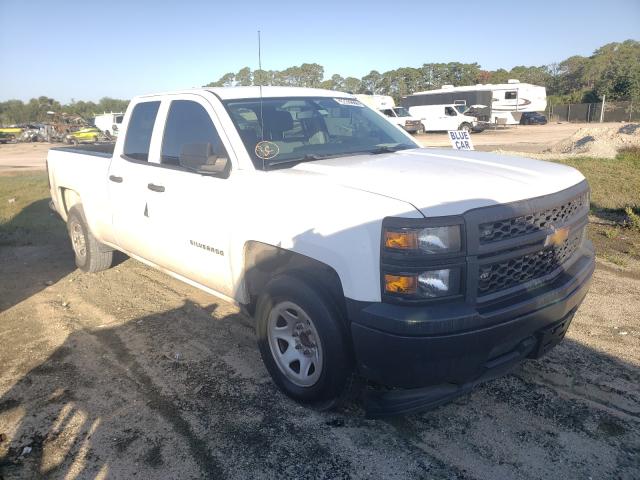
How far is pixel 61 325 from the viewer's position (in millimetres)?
4797

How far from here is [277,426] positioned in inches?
123

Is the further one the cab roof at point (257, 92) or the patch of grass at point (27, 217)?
the patch of grass at point (27, 217)

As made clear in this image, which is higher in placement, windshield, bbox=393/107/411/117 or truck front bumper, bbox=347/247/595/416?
windshield, bbox=393/107/411/117

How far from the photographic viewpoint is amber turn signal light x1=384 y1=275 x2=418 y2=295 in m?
2.54

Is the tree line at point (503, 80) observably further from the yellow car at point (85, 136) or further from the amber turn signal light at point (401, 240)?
the amber turn signal light at point (401, 240)

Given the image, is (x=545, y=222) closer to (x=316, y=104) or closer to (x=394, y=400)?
(x=394, y=400)

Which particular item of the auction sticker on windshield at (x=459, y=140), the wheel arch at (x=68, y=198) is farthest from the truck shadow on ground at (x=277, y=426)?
the auction sticker on windshield at (x=459, y=140)

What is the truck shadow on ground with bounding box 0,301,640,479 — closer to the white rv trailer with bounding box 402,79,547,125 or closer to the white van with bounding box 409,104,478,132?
the white van with bounding box 409,104,478,132

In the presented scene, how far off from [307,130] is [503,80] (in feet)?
265

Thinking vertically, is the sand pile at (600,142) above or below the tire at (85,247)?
above

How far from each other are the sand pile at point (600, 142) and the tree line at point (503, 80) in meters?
32.6

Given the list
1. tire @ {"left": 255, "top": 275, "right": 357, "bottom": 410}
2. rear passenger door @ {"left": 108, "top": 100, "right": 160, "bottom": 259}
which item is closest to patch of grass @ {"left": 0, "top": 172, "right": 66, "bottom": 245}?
rear passenger door @ {"left": 108, "top": 100, "right": 160, "bottom": 259}

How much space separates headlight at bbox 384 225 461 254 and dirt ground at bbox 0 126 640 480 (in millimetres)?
1196

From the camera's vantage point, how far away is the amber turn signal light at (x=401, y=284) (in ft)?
8.33
